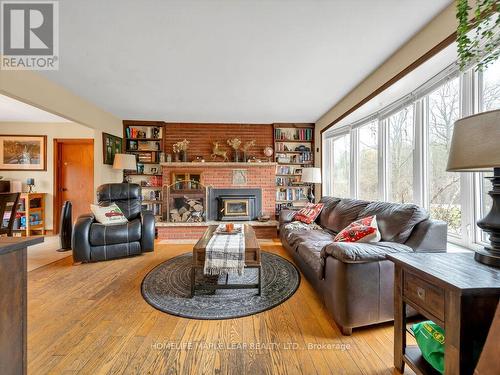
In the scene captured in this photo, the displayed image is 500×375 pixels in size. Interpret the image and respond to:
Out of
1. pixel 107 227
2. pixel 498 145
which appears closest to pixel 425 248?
pixel 498 145

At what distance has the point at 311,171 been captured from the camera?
13.5ft

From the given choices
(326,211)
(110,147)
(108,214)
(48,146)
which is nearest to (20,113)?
(48,146)

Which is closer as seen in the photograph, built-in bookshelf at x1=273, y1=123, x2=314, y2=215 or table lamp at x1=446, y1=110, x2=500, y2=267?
table lamp at x1=446, y1=110, x2=500, y2=267

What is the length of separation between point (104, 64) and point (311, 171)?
136 inches

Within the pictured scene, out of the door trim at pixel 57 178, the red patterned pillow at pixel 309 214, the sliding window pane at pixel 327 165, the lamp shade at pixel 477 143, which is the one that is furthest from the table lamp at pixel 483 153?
the door trim at pixel 57 178

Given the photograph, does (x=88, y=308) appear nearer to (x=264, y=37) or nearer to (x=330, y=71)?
(x=264, y=37)

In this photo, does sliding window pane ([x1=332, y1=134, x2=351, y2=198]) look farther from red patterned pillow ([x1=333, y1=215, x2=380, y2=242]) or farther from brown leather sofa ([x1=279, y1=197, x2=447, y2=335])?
red patterned pillow ([x1=333, y1=215, x2=380, y2=242])

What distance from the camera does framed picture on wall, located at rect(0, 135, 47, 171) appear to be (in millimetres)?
4383

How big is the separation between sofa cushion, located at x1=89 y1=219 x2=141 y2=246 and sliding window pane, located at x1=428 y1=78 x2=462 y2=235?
145 inches

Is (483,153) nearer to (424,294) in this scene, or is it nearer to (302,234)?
(424,294)

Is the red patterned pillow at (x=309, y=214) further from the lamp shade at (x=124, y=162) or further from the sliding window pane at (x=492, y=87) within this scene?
the lamp shade at (x=124, y=162)

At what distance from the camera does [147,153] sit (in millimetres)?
4715

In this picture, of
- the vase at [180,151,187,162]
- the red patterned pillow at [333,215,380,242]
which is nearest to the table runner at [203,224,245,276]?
the red patterned pillow at [333,215,380,242]

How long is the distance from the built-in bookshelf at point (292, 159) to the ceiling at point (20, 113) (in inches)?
175
